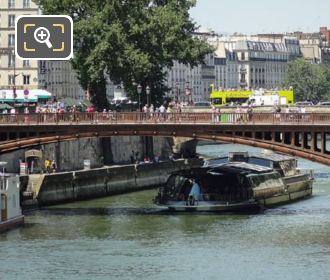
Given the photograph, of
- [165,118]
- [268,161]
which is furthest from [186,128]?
[268,161]

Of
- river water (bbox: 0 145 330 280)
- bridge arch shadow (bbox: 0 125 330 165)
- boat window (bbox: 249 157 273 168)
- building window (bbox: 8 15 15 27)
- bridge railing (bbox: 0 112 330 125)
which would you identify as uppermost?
building window (bbox: 8 15 15 27)

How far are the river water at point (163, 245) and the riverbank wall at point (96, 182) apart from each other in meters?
2.24

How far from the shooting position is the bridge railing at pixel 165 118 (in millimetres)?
69000

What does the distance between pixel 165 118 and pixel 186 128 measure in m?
1.13

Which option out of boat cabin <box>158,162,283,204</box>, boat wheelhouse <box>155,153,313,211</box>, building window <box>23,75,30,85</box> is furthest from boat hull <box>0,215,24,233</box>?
building window <box>23,75,30,85</box>

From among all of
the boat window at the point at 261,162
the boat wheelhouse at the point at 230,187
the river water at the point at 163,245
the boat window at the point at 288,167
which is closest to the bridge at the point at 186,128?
the river water at the point at 163,245

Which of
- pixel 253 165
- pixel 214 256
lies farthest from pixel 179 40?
pixel 214 256

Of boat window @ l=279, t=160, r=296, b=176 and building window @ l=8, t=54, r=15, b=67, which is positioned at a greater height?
building window @ l=8, t=54, r=15, b=67

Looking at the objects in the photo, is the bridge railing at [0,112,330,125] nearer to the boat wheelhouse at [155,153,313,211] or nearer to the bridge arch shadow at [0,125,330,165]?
the bridge arch shadow at [0,125,330,165]

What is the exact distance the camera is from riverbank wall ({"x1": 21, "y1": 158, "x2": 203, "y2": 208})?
78750mm

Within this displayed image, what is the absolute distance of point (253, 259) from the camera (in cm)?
5672

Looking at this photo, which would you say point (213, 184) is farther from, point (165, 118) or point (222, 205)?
point (165, 118)

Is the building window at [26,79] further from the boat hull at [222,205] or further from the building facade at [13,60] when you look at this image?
the boat hull at [222,205]

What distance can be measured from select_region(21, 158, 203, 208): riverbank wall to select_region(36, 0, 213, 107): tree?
19.2 feet
